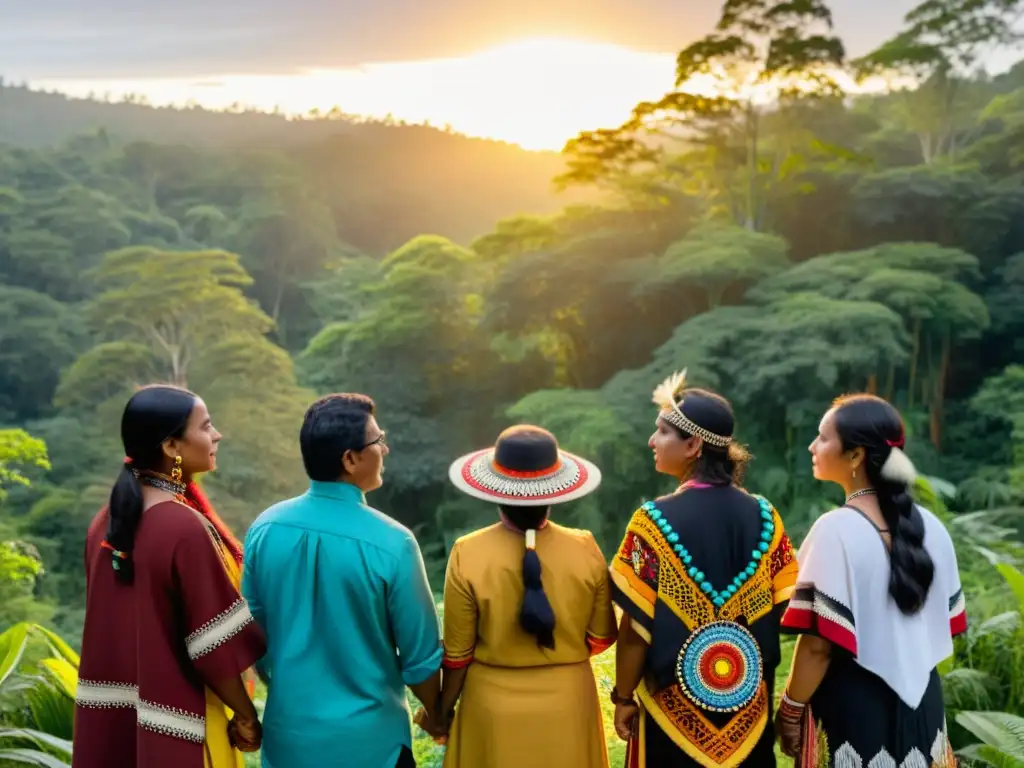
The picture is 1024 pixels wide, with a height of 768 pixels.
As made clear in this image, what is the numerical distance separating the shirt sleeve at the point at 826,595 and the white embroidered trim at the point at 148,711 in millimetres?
1204

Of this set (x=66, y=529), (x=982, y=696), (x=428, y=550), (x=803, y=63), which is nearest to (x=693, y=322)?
(x=803, y=63)

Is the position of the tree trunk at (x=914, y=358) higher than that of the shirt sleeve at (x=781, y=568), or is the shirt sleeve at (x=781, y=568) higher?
the shirt sleeve at (x=781, y=568)

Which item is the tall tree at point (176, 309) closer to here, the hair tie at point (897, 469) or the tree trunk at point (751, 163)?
the tree trunk at point (751, 163)

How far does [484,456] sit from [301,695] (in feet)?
1.97

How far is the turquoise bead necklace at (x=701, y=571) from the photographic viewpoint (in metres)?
1.78

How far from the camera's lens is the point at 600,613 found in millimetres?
1845

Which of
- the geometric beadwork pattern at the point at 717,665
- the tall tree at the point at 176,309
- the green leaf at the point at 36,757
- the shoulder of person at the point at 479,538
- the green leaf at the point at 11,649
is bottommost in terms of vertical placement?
the tall tree at the point at 176,309

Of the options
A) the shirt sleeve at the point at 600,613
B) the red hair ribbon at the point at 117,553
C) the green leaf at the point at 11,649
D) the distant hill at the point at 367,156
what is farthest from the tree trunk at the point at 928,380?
the distant hill at the point at 367,156

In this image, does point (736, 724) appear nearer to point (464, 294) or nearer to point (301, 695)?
point (301, 695)

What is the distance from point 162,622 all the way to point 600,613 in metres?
0.87

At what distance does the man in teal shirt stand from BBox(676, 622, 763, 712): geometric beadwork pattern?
53 cm

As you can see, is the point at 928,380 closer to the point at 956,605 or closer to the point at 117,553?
the point at 956,605

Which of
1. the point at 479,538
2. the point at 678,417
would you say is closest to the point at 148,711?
the point at 479,538

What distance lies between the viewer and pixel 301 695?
1.74 metres
